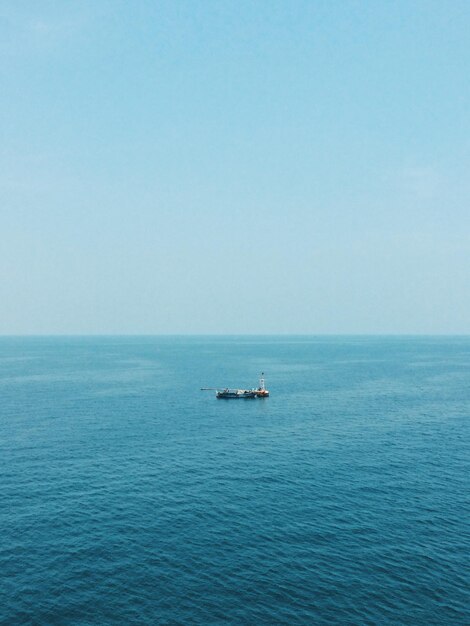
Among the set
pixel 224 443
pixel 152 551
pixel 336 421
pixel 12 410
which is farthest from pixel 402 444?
pixel 12 410

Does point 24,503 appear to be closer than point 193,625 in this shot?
No

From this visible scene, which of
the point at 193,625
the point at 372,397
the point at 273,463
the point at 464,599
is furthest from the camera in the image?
the point at 372,397

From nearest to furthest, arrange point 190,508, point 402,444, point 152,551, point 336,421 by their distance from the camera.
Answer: point 152,551 < point 190,508 < point 402,444 < point 336,421

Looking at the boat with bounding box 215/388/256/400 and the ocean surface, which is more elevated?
the boat with bounding box 215/388/256/400

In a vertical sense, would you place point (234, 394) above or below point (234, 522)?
above

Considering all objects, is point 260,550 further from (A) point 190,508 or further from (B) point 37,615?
(B) point 37,615

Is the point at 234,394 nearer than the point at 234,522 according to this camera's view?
No

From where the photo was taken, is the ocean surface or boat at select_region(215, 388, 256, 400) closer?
the ocean surface

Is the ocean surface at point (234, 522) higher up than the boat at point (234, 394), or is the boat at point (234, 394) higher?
the boat at point (234, 394)
